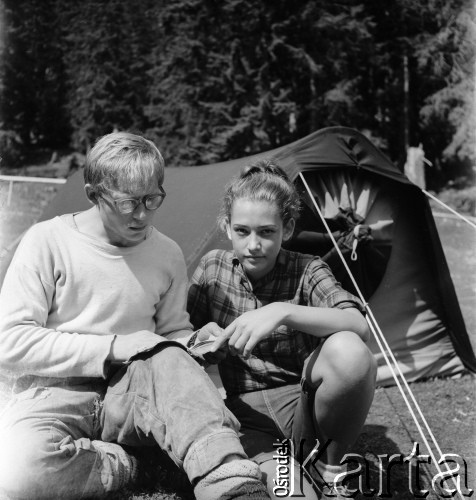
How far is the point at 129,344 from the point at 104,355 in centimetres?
7

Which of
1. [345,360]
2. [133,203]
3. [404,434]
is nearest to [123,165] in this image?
[133,203]

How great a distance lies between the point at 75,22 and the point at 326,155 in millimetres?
17555

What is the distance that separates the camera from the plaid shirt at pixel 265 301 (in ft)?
6.85

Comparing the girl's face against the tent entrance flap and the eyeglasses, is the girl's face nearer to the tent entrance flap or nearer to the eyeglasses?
the eyeglasses

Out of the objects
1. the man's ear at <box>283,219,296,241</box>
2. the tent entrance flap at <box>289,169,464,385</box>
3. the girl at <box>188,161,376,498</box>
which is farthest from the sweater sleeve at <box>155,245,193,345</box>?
the tent entrance flap at <box>289,169,464,385</box>

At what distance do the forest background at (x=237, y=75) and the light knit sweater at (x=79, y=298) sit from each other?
1353cm

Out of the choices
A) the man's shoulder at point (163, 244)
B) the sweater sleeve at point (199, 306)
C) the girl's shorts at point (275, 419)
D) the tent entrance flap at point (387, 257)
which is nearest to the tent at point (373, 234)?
the tent entrance flap at point (387, 257)

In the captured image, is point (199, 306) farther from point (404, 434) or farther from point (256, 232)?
point (404, 434)

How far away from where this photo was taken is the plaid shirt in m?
2.09

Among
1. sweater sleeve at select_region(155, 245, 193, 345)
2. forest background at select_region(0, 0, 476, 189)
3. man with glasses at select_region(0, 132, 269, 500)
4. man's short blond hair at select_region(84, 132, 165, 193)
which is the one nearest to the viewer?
man with glasses at select_region(0, 132, 269, 500)

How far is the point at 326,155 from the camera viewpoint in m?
3.28

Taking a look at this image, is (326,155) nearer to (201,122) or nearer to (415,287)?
(415,287)

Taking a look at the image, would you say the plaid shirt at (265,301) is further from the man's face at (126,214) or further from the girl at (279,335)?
the man's face at (126,214)

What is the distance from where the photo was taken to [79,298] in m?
1.90
